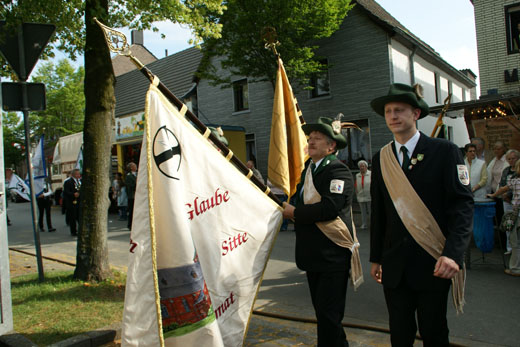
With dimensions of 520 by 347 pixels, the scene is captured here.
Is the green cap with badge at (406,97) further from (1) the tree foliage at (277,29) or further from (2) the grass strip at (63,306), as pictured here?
(1) the tree foliage at (277,29)

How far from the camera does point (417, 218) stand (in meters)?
2.53

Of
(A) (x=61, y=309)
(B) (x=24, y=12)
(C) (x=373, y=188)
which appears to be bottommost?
(A) (x=61, y=309)

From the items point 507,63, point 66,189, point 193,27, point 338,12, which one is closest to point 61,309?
point 193,27

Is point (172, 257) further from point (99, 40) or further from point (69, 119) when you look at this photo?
point (69, 119)

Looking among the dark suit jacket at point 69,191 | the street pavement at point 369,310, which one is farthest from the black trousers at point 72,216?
the street pavement at point 369,310

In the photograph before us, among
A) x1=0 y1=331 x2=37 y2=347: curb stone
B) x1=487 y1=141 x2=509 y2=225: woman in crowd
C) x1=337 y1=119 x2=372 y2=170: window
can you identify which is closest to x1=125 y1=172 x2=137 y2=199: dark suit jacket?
x1=337 y1=119 x2=372 y2=170: window

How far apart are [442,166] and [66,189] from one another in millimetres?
12389

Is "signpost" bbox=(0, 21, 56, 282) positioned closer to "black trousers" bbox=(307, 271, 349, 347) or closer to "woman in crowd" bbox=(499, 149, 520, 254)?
"black trousers" bbox=(307, 271, 349, 347)

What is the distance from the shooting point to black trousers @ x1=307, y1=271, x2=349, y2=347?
3133 mm

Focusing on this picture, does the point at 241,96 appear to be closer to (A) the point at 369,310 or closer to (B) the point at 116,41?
(A) the point at 369,310

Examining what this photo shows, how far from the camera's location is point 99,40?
18.7 feet

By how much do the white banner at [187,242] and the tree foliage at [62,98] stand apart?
34769mm

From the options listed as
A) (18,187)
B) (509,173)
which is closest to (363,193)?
(509,173)

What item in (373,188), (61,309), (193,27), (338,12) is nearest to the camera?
(373,188)
